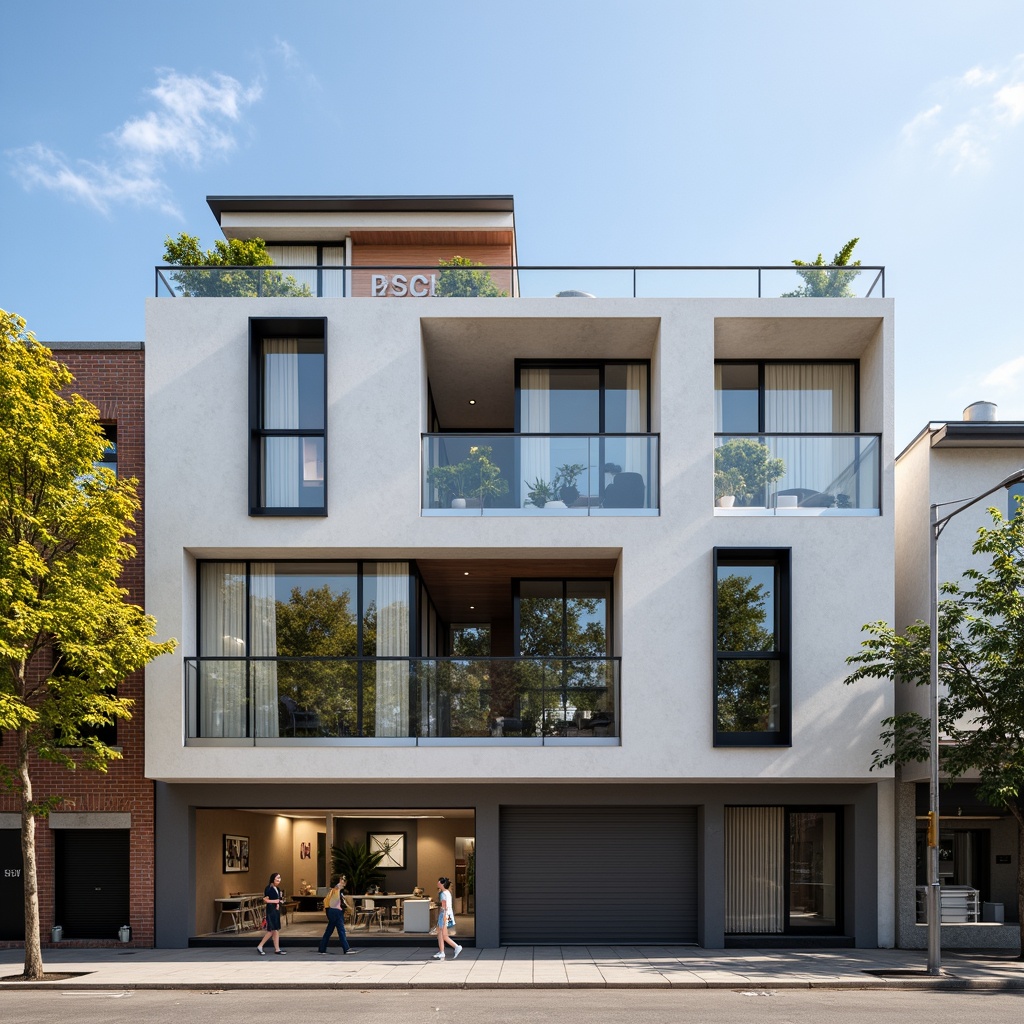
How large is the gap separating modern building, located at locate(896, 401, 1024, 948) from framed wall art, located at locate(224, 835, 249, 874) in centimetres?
1285

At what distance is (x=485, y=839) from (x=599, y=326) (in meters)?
9.63

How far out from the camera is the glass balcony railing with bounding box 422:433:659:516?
18.2 meters

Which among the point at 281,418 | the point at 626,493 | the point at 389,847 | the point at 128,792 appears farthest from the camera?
the point at 389,847

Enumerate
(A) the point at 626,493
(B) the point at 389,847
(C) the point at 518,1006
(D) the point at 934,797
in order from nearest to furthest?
(C) the point at 518,1006 → (D) the point at 934,797 → (A) the point at 626,493 → (B) the point at 389,847

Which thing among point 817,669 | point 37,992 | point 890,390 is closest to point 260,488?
point 37,992

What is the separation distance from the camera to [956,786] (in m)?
19.2

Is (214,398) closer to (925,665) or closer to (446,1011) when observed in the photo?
(446,1011)

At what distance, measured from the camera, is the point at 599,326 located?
1900 cm

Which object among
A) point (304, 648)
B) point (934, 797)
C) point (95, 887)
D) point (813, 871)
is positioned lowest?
point (95, 887)

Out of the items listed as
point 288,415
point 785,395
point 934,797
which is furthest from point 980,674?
point 288,415

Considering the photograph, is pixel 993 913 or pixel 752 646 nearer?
pixel 752 646

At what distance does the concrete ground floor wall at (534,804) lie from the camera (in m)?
18.2

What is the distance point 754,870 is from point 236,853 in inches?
409

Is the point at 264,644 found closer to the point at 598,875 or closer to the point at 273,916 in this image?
the point at 273,916
